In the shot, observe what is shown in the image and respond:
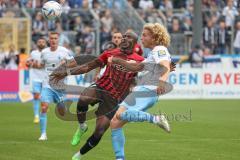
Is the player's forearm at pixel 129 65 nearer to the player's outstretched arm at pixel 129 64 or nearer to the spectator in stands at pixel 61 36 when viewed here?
the player's outstretched arm at pixel 129 64

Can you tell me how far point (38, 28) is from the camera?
34781 millimetres

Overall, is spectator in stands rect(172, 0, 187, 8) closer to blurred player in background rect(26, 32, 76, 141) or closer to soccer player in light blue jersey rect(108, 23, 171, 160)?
blurred player in background rect(26, 32, 76, 141)

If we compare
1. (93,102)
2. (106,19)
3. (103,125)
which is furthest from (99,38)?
(103,125)

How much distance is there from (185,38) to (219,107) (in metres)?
8.78

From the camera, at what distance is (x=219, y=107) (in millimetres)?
29203

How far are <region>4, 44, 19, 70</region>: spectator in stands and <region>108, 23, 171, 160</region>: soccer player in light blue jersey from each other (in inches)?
781

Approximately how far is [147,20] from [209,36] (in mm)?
3167

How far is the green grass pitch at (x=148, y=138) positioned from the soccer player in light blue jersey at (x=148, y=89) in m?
1.72

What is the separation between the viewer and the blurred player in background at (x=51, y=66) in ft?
60.6

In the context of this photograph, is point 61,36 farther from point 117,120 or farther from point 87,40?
point 117,120

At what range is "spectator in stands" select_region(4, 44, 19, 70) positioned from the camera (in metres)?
32.8

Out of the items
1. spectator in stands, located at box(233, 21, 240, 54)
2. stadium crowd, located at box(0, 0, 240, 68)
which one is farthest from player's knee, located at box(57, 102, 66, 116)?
spectator in stands, located at box(233, 21, 240, 54)

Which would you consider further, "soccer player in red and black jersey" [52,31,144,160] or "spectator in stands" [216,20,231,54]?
"spectator in stands" [216,20,231,54]

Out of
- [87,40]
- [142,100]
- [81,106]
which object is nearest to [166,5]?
[87,40]
